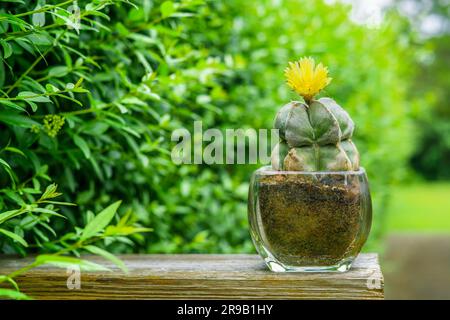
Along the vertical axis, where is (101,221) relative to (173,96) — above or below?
below

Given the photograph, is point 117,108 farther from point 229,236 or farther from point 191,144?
point 229,236

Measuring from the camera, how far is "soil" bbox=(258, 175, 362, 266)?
1.75 meters

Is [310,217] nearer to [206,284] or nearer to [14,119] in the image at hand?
[206,284]

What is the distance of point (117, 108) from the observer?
231 centimetres

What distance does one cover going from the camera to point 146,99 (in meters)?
2.49

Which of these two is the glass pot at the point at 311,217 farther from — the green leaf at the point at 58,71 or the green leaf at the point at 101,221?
the green leaf at the point at 58,71

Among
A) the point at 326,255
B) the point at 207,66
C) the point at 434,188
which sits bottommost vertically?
the point at 434,188

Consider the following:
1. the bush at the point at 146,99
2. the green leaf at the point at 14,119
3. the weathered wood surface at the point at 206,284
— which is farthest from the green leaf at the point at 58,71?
the weathered wood surface at the point at 206,284

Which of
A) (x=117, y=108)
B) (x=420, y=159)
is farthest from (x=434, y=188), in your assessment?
(x=117, y=108)

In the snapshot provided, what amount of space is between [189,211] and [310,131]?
5.41 feet

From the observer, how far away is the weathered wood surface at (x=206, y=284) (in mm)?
1666

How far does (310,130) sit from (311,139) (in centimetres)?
2

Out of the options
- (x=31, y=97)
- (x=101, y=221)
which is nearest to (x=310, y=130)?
(x=101, y=221)
